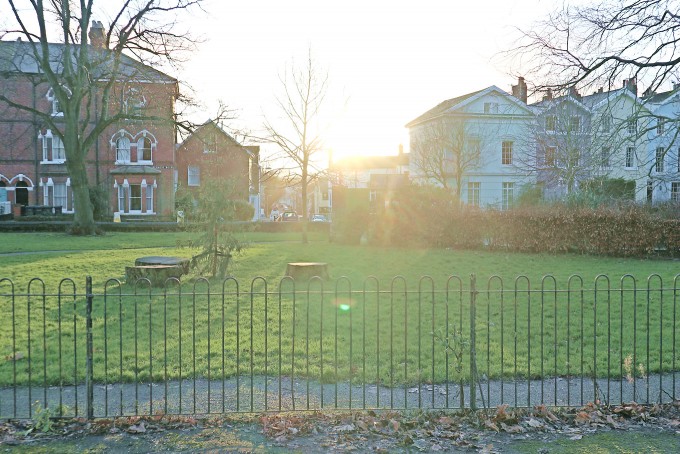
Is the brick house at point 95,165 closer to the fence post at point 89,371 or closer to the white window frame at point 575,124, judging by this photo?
the white window frame at point 575,124

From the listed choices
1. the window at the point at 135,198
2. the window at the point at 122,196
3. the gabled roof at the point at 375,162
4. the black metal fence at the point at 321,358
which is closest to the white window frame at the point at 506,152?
the window at the point at 135,198

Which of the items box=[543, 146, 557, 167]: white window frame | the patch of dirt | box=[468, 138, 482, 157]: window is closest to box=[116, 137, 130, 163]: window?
box=[468, 138, 482, 157]: window

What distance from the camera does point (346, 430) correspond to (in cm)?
567

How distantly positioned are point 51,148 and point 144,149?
22.9 ft

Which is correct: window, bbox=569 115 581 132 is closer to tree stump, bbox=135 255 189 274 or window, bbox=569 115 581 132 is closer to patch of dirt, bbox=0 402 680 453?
tree stump, bbox=135 255 189 274

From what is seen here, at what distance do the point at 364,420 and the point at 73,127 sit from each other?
28899 mm

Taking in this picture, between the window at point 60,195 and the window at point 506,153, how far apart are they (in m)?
34.7

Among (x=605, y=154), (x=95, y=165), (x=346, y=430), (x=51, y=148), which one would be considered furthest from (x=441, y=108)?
(x=346, y=430)

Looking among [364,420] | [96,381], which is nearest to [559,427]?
[364,420]

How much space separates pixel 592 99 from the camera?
41.7ft

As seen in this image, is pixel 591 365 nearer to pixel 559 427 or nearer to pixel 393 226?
pixel 559 427

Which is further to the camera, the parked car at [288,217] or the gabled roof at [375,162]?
the gabled roof at [375,162]

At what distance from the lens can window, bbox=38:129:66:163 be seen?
149 ft

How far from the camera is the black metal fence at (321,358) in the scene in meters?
6.22
